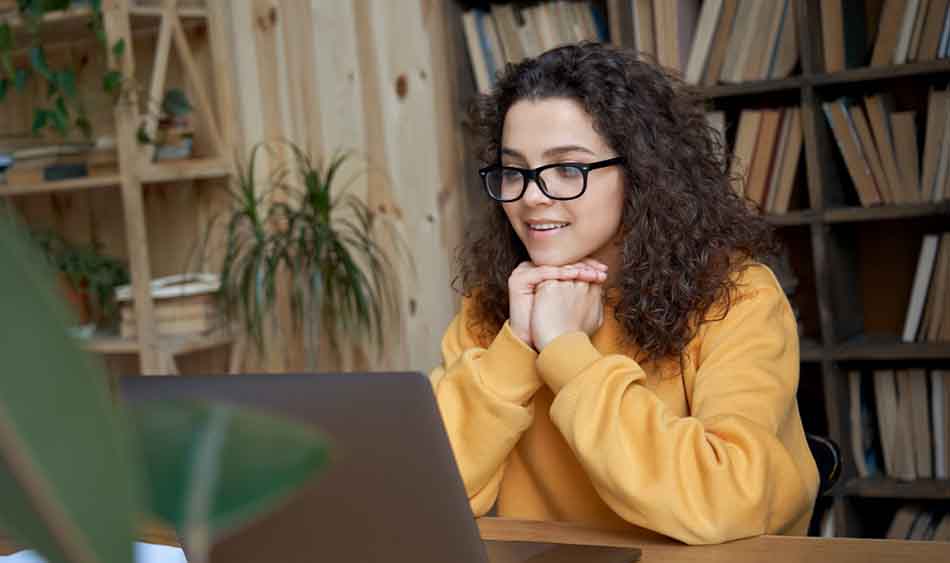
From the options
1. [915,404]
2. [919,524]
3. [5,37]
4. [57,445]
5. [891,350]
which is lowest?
[919,524]

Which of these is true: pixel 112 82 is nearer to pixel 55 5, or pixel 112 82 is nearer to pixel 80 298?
pixel 55 5

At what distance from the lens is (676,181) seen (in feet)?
5.64

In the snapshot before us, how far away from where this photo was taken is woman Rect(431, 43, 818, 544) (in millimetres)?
1462

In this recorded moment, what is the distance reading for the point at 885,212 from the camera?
9.01 feet

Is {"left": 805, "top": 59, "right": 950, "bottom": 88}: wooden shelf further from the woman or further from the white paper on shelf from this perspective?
the white paper on shelf

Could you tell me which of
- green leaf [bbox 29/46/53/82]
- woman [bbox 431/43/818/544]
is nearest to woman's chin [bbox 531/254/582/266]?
woman [bbox 431/43/818/544]

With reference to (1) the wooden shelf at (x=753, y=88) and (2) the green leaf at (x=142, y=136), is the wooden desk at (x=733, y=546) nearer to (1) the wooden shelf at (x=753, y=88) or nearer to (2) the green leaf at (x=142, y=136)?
(1) the wooden shelf at (x=753, y=88)

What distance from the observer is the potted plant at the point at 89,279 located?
11.6 ft

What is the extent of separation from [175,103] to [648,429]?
2310mm

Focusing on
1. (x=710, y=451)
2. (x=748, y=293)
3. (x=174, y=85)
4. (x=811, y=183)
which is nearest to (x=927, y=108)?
(x=811, y=183)

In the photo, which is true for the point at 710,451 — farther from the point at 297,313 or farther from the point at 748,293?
the point at 297,313

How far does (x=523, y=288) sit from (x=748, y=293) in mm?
298

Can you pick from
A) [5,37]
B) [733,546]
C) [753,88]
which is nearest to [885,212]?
[753,88]

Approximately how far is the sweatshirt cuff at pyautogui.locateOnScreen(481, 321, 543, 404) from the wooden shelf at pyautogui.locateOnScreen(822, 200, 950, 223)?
1423 mm
